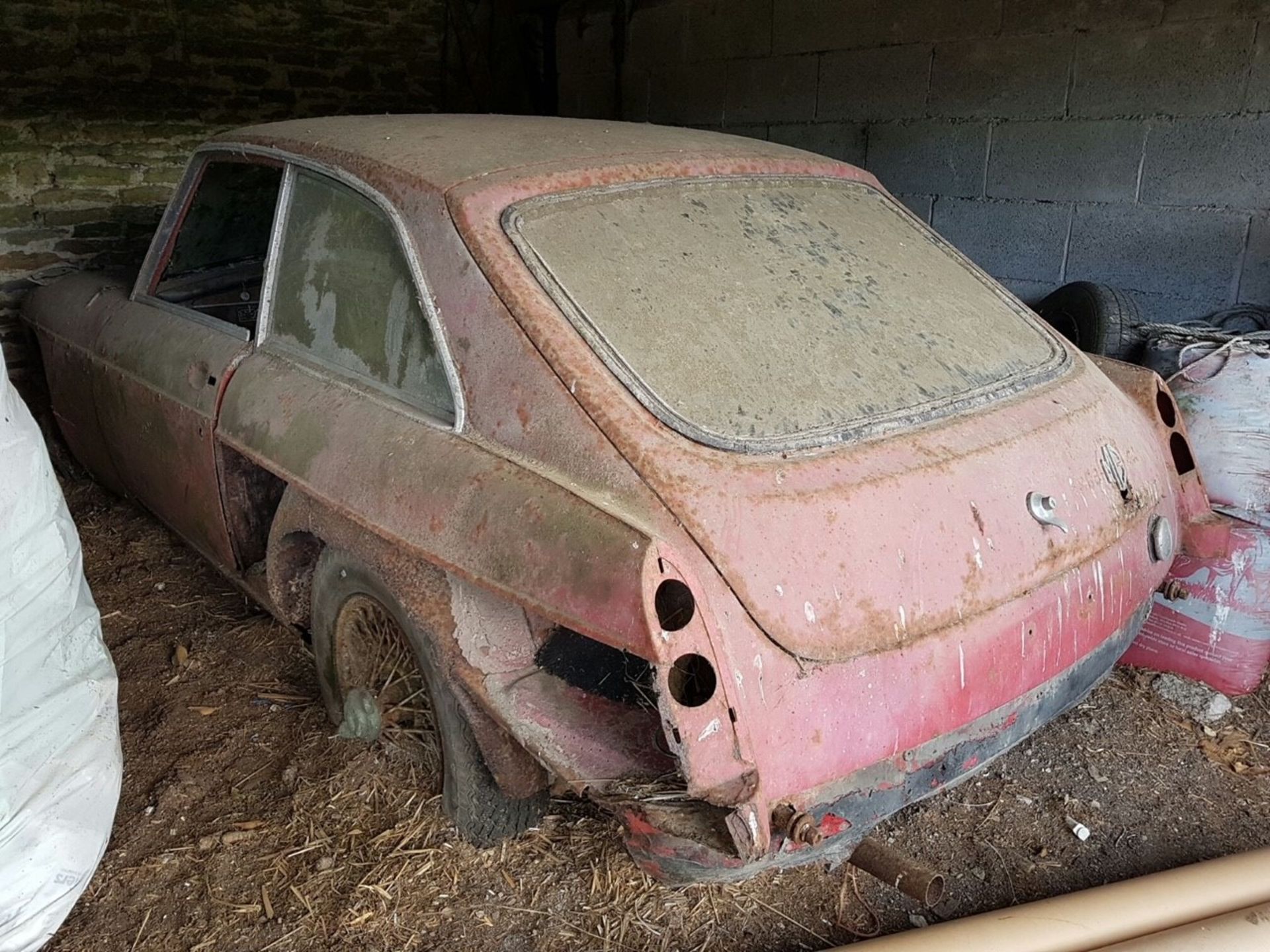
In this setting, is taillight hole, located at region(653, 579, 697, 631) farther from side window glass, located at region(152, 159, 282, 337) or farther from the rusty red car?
side window glass, located at region(152, 159, 282, 337)

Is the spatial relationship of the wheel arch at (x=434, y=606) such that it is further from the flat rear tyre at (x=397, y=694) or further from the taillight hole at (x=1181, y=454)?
the taillight hole at (x=1181, y=454)

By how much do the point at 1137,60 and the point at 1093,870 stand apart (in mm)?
3227

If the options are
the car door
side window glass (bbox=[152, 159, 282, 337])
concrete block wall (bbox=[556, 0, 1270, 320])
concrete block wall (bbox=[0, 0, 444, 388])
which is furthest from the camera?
concrete block wall (bbox=[0, 0, 444, 388])

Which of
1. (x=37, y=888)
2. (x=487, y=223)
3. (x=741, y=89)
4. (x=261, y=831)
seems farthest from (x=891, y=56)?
(x=37, y=888)

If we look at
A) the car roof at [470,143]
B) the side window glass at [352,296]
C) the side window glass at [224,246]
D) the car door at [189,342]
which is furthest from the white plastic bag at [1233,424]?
the side window glass at [224,246]

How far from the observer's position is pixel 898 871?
178 centimetres

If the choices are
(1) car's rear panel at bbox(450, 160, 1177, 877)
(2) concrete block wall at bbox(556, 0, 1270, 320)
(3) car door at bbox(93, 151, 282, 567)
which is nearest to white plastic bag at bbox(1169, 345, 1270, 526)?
(1) car's rear panel at bbox(450, 160, 1177, 877)

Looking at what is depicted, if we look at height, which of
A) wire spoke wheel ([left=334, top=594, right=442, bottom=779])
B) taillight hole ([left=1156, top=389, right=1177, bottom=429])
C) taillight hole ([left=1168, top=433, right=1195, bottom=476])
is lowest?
wire spoke wheel ([left=334, top=594, right=442, bottom=779])

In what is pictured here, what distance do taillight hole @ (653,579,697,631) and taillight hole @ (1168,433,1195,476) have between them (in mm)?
1694

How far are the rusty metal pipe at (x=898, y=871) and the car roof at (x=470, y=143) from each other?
5.25ft

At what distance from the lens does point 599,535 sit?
5.34 feet

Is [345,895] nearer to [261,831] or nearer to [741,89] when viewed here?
[261,831]

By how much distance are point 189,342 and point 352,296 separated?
81 centimetres

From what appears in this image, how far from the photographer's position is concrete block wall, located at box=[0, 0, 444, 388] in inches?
199
